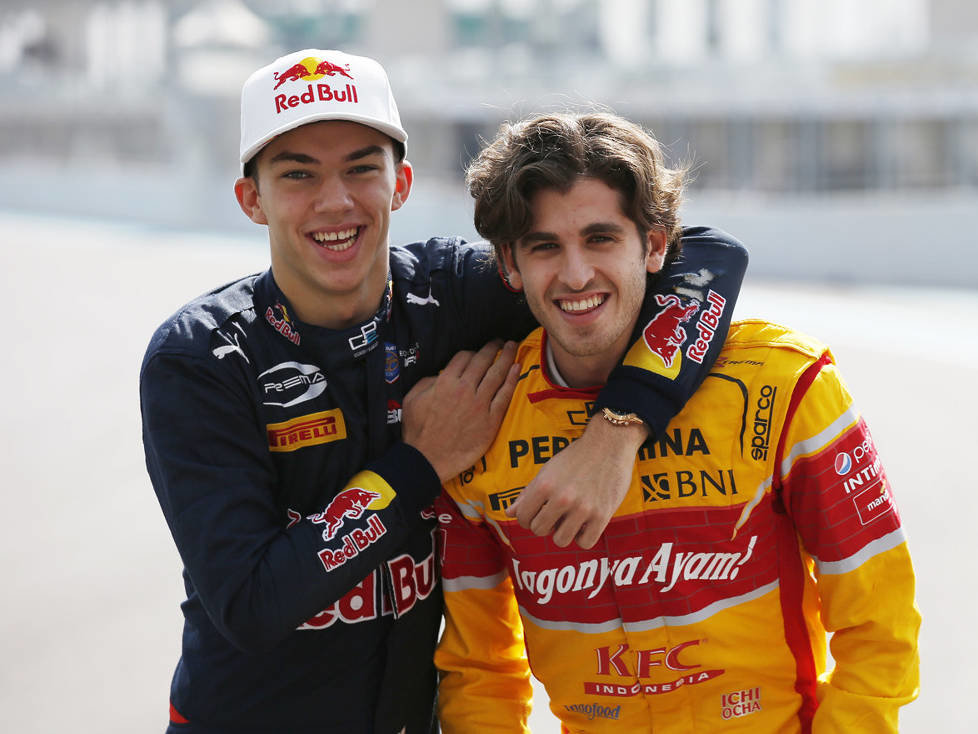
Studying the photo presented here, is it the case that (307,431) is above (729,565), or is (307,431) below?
above

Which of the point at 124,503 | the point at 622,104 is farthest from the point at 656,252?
the point at 622,104

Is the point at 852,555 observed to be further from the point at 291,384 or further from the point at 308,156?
the point at 308,156

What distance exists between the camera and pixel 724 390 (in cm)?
223

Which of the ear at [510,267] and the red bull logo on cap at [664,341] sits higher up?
the ear at [510,267]

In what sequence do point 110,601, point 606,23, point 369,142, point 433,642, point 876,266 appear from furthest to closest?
point 606,23, point 876,266, point 110,601, point 433,642, point 369,142

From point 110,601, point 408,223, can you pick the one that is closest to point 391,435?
point 110,601

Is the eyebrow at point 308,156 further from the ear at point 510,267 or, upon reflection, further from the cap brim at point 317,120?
the ear at point 510,267

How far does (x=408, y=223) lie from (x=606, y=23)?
8442 mm

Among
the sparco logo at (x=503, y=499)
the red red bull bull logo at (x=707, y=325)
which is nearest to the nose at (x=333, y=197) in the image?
the sparco logo at (x=503, y=499)

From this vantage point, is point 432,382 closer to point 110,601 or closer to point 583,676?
point 583,676

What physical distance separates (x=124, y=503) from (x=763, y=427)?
4.63m

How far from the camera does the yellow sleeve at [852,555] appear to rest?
2.10m

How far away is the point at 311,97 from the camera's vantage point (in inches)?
91.0

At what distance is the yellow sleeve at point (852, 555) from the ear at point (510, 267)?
27.0 inches
